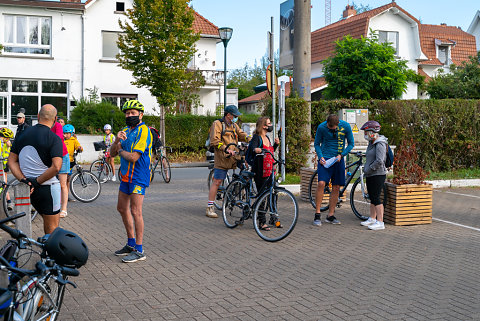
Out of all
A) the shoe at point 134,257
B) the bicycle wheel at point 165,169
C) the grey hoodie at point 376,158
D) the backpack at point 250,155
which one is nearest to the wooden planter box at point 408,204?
the grey hoodie at point 376,158

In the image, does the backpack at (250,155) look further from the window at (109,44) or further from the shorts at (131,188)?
the window at (109,44)

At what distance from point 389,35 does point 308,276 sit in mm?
37947

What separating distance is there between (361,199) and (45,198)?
5.73m

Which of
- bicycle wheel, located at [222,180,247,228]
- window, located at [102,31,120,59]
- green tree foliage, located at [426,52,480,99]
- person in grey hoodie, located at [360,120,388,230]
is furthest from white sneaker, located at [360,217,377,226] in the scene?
window, located at [102,31,120,59]

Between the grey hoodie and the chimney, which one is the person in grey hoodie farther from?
the chimney

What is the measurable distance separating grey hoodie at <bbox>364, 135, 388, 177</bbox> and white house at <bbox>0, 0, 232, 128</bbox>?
69.3 ft

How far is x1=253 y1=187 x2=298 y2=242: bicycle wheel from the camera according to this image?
827 cm

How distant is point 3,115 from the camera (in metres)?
30.0

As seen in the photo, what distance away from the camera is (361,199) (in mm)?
10148

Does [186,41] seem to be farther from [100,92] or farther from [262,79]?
[262,79]

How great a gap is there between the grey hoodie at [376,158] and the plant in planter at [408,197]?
27.3 inches

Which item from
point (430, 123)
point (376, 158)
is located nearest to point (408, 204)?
point (376, 158)

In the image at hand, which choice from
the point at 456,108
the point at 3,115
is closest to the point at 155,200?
the point at 456,108

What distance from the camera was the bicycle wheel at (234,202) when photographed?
916 centimetres
